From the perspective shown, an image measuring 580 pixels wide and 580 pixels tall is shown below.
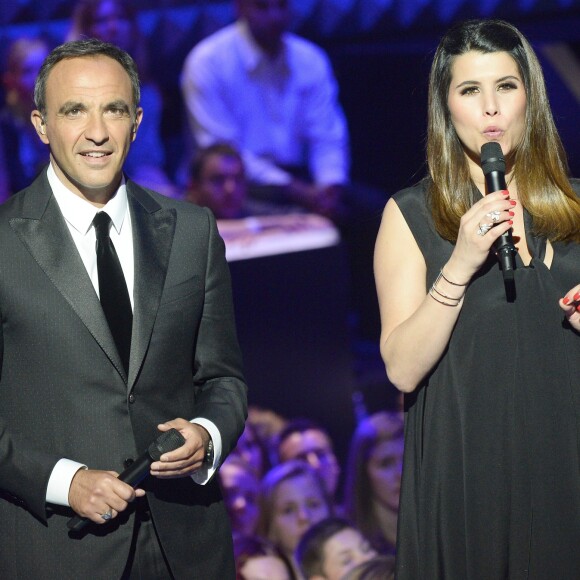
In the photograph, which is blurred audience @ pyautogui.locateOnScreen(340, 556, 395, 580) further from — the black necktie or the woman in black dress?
the black necktie

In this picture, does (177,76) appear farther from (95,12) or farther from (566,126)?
(566,126)

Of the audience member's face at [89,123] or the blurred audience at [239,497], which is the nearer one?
the audience member's face at [89,123]

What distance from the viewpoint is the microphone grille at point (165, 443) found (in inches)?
72.3

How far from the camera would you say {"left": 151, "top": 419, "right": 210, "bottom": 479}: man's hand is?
1.86 meters

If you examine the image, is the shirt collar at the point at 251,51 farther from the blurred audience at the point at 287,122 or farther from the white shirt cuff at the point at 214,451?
the white shirt cuff at the point at 214,451

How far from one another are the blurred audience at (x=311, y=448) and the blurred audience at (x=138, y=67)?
3.91 ft

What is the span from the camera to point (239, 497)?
164 inches

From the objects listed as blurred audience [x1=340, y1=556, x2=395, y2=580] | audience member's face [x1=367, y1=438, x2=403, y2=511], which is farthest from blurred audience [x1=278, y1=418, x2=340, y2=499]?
blurred audience [x1=340, y1=556, x2=395, y2=580]

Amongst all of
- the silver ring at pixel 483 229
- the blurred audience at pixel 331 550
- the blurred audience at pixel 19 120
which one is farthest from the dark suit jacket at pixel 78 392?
the blurred audience at pixel 19 120

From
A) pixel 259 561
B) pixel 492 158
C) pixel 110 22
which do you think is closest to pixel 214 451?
pixel 492 158

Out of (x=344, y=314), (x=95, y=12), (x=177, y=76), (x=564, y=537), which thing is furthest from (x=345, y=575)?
(x=95, y=12)

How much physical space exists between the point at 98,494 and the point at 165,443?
157mm

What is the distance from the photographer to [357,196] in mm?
4438

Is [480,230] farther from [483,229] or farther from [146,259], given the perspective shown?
[146,259]
